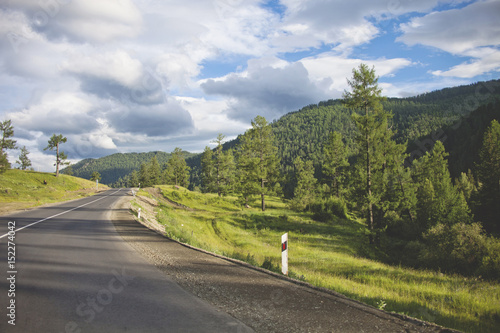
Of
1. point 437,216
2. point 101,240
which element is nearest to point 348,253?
point 437,216

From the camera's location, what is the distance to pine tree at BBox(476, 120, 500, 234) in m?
28.2

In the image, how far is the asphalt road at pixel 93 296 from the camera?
414 cm

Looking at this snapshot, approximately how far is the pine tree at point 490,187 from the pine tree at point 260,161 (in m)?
25.7

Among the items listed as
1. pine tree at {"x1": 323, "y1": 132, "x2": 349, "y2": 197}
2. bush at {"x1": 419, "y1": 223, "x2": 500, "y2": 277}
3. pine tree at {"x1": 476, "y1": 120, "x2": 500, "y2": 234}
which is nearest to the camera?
bush at {"x1": 419, "y1": 223, "x2": 500, "y2": 277}

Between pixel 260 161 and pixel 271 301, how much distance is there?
3280 cm

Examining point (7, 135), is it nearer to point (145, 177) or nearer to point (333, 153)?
point (145, 177)

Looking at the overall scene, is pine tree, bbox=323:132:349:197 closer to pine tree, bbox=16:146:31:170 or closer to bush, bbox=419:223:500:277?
bush, bbox=419:223:500:277

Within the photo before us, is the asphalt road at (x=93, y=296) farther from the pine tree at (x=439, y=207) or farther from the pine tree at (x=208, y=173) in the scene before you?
the pine tree at (x=208, y=173)

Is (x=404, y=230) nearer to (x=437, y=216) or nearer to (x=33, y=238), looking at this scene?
(x=437, y=216)

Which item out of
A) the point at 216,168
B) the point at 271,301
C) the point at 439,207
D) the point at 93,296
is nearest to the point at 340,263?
the point at 271,301

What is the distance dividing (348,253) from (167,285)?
18.8 metres

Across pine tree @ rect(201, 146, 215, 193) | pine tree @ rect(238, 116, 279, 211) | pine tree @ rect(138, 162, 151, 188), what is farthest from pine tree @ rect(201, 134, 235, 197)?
pine tree @ rect(138, 162, 151, 188)

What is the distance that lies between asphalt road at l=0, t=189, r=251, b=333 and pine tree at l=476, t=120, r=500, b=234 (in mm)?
36040

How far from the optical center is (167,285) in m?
5.98
